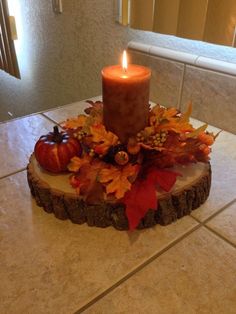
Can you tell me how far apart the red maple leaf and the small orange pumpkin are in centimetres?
12

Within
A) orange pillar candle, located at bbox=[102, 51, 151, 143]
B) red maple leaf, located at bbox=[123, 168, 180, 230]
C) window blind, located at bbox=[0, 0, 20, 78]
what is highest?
orange pillar candle, located at bbox=[102, 51, 151, 143]

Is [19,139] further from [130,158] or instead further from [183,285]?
[183,285]

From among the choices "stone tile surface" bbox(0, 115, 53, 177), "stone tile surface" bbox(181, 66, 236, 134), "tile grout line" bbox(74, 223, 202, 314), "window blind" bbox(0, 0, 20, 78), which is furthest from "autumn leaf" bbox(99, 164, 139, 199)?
"window blind" bbox(0, 0, 20, 78)

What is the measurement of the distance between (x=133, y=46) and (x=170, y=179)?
0.55m

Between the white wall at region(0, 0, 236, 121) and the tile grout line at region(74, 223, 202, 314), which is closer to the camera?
the tile grout line at region(74, 223, 202, 314)

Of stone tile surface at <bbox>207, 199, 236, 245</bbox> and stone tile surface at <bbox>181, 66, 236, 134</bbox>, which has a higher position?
stone tile surface at <bbox>181, 66, 236, 134</bbox>

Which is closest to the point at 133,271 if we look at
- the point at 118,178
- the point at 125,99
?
the point at 118,178

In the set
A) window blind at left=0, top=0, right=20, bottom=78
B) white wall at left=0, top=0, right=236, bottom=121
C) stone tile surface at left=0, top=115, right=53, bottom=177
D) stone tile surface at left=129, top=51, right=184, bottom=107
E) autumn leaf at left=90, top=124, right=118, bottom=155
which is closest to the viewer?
autumn leaf at left=90, top=124, right=118, bottom=155

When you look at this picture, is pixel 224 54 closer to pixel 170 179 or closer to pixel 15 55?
pixel 170 179

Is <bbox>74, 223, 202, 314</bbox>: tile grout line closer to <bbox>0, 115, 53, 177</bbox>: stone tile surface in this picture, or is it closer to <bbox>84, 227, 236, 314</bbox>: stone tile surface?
<bbox>84, 227, 236, 314</bbox>: stone tile surface

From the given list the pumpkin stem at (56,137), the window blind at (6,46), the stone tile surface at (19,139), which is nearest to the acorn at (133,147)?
the pumpkin stem at (56,137)

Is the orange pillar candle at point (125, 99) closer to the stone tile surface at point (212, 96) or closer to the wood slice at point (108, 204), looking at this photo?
the wood slice at point (108, 204)

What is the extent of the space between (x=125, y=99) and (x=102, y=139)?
7 cm

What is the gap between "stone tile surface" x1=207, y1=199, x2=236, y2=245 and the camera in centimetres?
49
